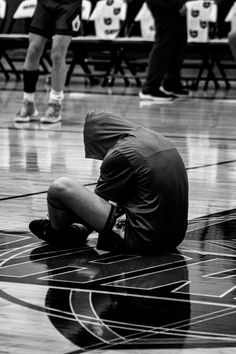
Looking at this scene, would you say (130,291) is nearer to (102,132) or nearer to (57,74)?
(102,132)

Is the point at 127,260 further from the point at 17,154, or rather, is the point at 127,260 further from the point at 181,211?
the point at 17,154

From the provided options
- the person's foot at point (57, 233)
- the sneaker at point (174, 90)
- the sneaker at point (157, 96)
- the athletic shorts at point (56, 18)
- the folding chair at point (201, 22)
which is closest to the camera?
the person's foot at point (57, 233)

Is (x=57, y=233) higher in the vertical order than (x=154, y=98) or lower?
higher

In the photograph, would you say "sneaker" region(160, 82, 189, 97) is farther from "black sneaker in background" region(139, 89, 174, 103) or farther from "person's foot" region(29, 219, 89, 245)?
"person's foot" region(29, 219, 89, 245)

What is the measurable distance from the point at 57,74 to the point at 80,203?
459cm

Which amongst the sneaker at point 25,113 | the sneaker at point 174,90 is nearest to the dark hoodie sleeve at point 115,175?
the sneaker at point 25,113

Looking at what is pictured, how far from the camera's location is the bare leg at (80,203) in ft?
13.4

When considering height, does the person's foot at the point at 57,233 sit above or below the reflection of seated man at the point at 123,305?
below

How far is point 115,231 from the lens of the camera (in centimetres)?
413

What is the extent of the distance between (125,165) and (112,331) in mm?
1125

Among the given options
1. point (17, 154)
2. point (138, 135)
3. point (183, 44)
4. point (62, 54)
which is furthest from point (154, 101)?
point (138, 135)

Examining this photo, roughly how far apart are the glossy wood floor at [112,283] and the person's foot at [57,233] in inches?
2.0

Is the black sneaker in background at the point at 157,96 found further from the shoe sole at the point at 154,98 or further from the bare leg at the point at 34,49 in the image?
the bare leg at the point at 34,49

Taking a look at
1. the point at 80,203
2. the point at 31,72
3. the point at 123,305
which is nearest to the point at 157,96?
the point at 31,72
